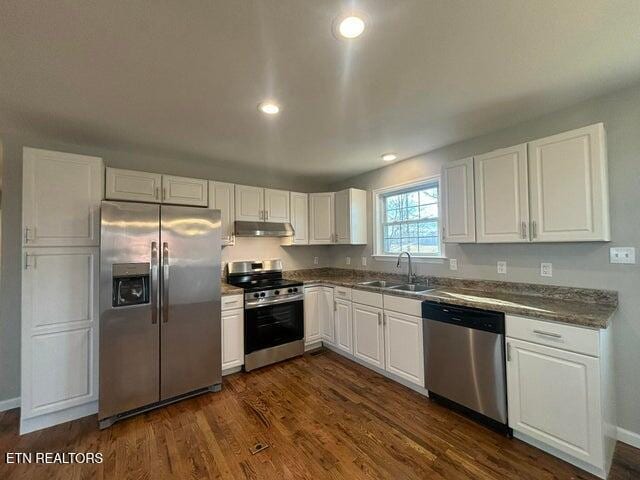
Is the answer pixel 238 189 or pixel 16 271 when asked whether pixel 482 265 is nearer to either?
pixel 238 189

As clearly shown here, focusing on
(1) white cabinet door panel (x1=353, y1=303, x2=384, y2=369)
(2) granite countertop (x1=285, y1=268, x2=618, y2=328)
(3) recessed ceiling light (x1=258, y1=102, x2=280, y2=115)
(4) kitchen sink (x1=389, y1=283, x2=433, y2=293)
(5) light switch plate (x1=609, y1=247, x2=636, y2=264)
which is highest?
(3) recessed ceiling light (x1=258, y1=102, x2=280, y2=115)

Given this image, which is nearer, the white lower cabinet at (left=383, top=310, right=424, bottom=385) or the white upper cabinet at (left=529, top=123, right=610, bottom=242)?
the white upper cabinet at (left=529, top=123, right=610, bottom=242)

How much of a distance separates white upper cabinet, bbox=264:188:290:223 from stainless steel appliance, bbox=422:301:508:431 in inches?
88.4

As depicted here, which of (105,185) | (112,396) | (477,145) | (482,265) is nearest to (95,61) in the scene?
(105,185)

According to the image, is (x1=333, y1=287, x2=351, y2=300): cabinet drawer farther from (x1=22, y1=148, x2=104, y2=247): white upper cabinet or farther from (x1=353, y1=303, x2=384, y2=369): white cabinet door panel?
(x1=22, y1=148, x2=104, y2=247): white upper cabinet

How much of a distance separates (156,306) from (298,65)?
224 centimetres

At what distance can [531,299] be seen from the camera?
7.34 feet

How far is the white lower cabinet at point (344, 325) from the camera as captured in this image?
3.31m

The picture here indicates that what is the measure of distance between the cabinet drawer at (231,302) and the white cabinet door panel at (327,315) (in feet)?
3.67

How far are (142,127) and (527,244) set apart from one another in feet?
11.7

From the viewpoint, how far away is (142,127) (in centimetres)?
241

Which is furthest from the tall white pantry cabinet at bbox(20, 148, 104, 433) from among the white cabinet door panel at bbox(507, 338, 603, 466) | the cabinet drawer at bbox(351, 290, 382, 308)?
the white cabinet door panel at bbox(507, 338, 603, 466)

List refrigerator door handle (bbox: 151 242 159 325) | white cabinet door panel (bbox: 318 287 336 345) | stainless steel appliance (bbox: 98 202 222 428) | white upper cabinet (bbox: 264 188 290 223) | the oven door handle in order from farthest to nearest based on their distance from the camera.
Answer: white upper cabinet (bbox: 264 188 290 223) → white cabinet door panel (bbox: 318 287 336 345) → the oven door handle → refrigerator door handle (bbox: 151 242 159 325) → stainless steel appliance (bbox: 98 202 222 428)

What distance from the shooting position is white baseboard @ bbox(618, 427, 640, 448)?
6.19ft
